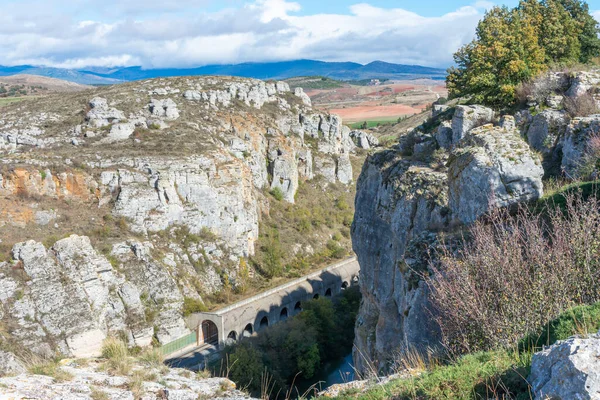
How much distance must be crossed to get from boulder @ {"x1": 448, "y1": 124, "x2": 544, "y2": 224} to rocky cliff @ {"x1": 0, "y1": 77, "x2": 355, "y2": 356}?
26.9 m

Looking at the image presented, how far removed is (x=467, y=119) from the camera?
1612 cm

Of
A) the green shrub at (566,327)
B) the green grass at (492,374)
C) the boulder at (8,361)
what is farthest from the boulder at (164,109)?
the green shrub at (566,327)

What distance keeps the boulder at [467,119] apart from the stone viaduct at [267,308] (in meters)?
26.0

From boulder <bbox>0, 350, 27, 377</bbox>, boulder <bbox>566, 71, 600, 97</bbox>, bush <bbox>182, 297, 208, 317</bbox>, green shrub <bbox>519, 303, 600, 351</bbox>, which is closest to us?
green shrub <bbox>519, 303, 600, 351</bbox>

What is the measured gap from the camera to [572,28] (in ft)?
76.1

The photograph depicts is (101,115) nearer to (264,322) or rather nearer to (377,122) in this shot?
(264,322)

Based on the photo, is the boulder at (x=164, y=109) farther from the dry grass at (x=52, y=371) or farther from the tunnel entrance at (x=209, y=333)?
the dry grass at (x=52, y=371)

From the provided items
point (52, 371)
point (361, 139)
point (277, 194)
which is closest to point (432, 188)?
point (52, 371)

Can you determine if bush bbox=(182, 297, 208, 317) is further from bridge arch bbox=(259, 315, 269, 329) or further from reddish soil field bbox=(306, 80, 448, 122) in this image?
reddish soil field bbox=(306, 80, 448, 122)

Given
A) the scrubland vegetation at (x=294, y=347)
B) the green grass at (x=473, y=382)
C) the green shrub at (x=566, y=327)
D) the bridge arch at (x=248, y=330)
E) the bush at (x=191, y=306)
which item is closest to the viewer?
the green grass at (x=473, y=382)

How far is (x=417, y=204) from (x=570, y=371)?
35.9 ft

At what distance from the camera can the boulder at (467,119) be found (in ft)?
52.9

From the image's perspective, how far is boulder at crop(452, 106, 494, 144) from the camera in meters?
16.1

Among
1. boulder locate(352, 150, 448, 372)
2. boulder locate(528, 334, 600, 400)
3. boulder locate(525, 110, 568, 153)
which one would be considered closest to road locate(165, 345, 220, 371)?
boulder locate(352, 150, 448, 372)
